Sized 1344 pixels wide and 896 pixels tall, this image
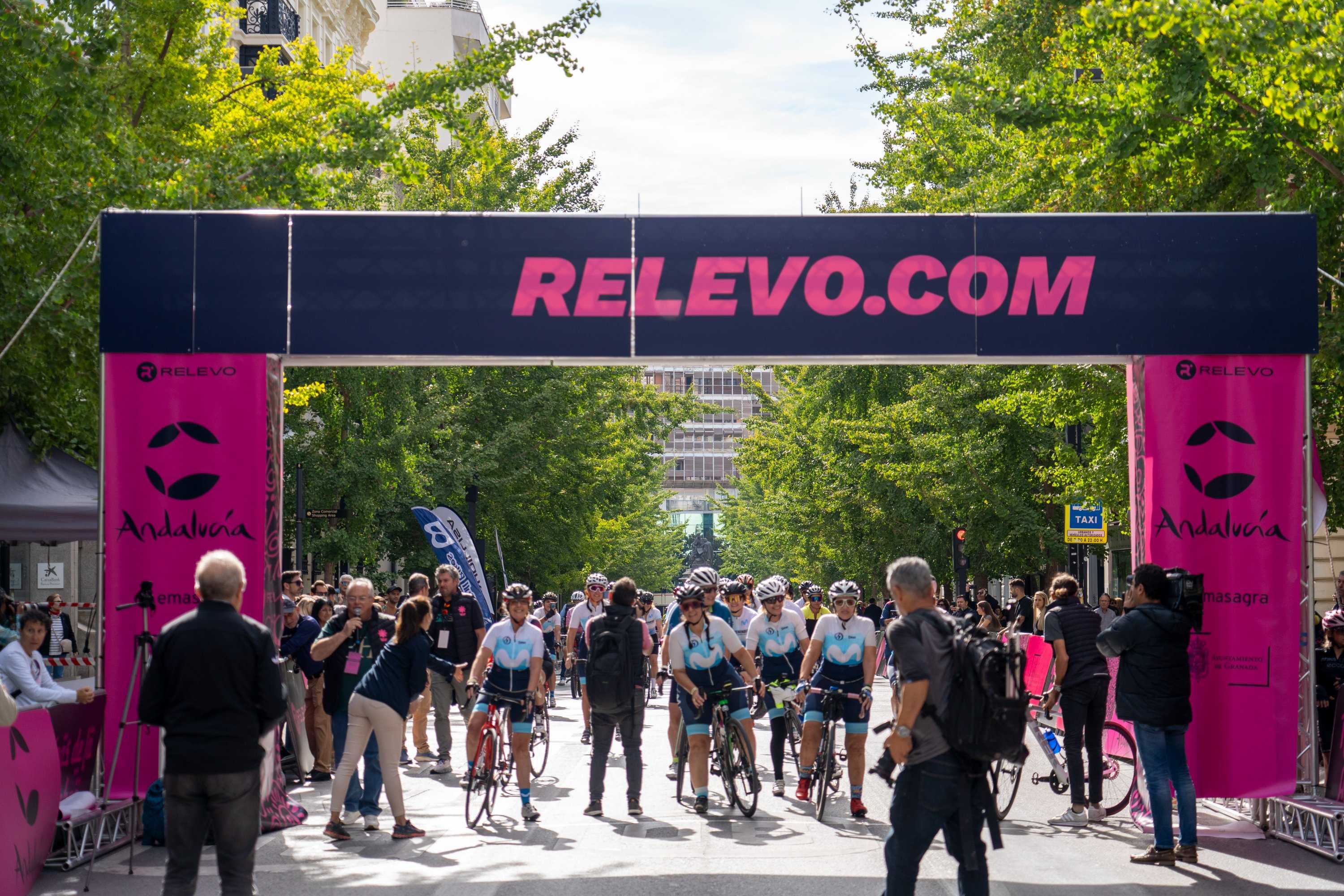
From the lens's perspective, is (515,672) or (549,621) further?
(549,621)

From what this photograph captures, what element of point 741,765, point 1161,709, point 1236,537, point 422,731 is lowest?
point 422,731

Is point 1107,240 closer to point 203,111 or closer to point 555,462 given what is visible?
point 203,111

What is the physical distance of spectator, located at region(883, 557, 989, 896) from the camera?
7.08 metres

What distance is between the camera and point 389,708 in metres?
11.2

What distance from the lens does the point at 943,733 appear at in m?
7.11

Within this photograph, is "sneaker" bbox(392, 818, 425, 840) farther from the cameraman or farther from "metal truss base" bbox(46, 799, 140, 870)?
the cameraman

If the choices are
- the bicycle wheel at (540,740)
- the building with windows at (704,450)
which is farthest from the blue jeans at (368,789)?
the building with windows at (704,450)

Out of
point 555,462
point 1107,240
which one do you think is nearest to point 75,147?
point 1107,240

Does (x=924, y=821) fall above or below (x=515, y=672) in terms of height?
below

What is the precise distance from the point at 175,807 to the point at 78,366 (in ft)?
36.8

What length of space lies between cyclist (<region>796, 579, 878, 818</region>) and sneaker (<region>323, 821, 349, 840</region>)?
3743mm

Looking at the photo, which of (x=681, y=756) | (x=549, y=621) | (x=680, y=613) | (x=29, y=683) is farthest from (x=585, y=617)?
(x=29, y=683)

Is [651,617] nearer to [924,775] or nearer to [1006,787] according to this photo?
[1006,787]

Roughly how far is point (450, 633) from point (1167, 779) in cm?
786
